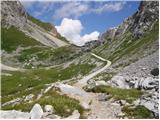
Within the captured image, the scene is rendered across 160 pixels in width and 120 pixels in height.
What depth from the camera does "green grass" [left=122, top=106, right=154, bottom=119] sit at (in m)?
27.9

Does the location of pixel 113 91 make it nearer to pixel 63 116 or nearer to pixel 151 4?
pixel 63 116

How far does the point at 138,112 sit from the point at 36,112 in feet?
25.6

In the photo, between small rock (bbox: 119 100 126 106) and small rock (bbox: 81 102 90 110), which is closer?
small rock (bbox: 81 102 90 110)

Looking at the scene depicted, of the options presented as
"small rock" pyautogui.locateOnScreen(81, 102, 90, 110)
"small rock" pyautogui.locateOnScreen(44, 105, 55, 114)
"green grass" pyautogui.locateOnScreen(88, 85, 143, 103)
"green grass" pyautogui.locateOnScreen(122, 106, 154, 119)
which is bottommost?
"green grass" pyautogui.locateOnScreen(122, 106, 154, 119)

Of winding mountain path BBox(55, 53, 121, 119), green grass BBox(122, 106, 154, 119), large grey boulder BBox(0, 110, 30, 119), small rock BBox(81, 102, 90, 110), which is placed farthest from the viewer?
small rock BBox(81, 102, 90, 110)

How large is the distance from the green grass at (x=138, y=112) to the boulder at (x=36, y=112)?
6570 millimetres

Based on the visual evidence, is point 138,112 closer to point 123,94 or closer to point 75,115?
point 75,115

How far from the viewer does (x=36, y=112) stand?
27484mm

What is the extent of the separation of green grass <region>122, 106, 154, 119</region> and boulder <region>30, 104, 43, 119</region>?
6570mm

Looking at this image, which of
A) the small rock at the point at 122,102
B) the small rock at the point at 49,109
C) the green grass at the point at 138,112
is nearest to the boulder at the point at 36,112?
the small rock at the point at 49,109

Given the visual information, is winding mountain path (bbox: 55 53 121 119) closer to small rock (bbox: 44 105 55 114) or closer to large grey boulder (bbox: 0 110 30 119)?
small rock (bbox: 44 105 55 114)

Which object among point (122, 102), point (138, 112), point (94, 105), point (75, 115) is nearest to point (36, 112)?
point (75, 115)

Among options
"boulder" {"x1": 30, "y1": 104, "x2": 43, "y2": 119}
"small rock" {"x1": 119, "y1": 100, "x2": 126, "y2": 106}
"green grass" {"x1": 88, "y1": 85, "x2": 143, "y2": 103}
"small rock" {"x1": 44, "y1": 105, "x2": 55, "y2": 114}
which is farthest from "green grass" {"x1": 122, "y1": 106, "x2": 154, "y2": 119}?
"boulder" {"x1": 30, "y1": 104, "x2": 43, "y2": 119}

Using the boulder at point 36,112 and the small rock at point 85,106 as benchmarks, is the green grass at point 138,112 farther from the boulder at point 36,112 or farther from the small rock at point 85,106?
the boulder at point 36,112
